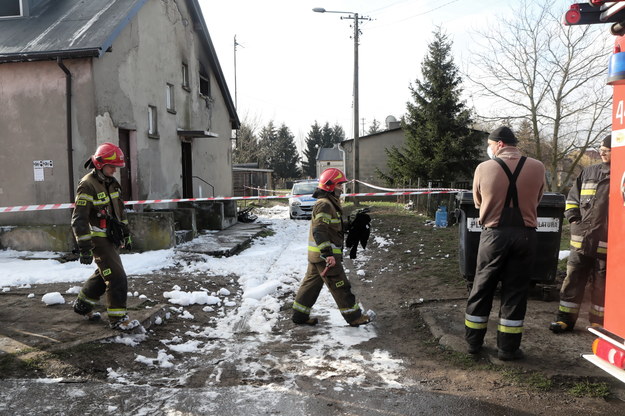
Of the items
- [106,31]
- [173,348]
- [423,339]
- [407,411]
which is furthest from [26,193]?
[407,411]

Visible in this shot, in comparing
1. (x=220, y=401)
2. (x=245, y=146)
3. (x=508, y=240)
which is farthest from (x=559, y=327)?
(x=245, y=146)

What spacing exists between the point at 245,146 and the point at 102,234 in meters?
46.7

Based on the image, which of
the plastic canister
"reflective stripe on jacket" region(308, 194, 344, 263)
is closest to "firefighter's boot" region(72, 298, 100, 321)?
"reflective stripe on jacket" region(308, 194, 344, 263)

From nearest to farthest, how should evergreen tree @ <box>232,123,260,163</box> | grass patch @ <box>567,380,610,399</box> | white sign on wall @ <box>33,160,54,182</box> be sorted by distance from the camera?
grass patch @ <box>567,380,610,399</box>
white sign on wall @ <box>33,160,54,182</box>
evergreen tree @ <box>232,123,260,163</box>

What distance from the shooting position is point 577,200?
496cm

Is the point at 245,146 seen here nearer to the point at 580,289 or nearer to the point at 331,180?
the point at 331,180

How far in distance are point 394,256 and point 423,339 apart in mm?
4883

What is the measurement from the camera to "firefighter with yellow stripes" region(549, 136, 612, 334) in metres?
4.67

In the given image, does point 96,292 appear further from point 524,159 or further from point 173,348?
point 524,159

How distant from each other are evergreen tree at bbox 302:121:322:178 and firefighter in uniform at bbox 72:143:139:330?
66.7m

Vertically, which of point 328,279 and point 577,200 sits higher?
point 577,200

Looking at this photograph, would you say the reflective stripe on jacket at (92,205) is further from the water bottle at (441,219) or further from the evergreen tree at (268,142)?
the evergreen tree at (268,142)

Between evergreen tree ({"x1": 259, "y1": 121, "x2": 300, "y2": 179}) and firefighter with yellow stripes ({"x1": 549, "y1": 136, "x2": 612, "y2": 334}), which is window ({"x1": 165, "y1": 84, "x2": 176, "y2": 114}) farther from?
evergreen tree ({"x1": 259, "y1": 121, "x2": 300, "y2": 179})

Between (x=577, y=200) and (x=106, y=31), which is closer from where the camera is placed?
(x=577, y=200)
